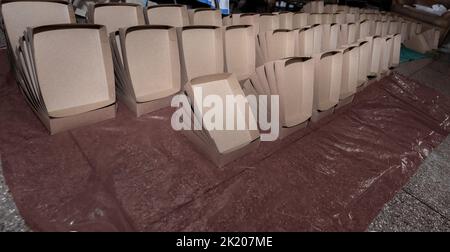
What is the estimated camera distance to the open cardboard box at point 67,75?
1.76ft

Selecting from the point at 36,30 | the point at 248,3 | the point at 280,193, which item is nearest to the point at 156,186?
the point at 280,193

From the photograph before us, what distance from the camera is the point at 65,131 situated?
0.58 metres

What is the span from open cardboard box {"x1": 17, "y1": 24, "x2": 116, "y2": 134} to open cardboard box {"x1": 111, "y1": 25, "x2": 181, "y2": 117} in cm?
4

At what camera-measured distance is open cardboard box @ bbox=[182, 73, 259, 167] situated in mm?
570

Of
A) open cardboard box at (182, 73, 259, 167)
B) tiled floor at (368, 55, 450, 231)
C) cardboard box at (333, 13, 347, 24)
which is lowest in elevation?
tiled floor at (368, 55, 450, 231)

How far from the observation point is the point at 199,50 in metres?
0.74

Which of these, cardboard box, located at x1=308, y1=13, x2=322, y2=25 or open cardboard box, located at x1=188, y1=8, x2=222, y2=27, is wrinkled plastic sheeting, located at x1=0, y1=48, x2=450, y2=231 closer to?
open cardboard box, located at x1=188, y1=8, x2=222, y2=27

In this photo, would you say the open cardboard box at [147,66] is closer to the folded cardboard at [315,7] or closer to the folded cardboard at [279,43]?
the folded cardboard at [279,43]

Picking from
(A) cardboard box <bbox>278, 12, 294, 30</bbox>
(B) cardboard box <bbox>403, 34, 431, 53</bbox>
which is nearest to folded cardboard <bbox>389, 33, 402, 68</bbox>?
(A) cardboard box <bbox>278, 12, 294, 30</bbox>

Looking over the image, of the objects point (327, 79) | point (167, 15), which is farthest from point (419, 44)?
point (167, 15)

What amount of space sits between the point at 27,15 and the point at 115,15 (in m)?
0.22
